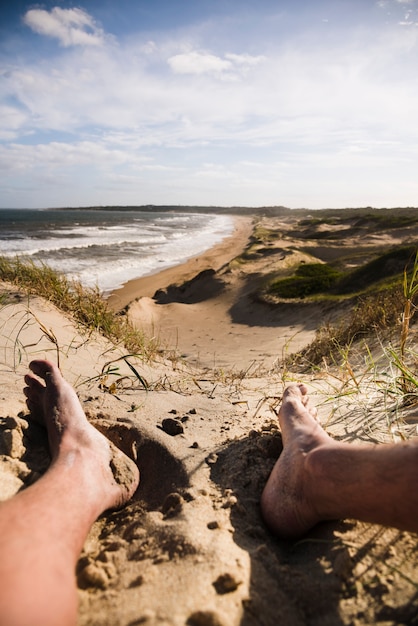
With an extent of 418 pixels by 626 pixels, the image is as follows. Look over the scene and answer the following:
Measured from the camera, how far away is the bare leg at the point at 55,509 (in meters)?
0.89

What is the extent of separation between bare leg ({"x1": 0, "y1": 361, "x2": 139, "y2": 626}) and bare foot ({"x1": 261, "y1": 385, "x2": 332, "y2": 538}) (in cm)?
60

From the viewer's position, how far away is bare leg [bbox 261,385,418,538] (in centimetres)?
114

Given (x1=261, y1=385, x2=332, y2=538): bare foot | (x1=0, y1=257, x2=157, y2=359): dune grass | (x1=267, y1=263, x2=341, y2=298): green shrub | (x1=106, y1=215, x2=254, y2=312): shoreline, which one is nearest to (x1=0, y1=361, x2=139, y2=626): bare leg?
(x1=261, y1=385, x2=332, y2=538): bare foot

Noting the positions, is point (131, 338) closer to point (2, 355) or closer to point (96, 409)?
point (2, 355)

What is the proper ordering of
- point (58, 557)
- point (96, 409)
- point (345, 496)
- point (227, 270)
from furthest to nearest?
point (227, 270)
point (96, 409)
point (345, 496)
point (58, 557)

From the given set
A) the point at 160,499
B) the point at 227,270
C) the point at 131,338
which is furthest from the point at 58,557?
the point at 227,270

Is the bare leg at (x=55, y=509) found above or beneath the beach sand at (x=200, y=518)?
above

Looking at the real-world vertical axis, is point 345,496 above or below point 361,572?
above

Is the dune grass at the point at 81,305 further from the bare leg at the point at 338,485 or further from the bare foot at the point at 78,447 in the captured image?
the bare leg at the point at 338,485

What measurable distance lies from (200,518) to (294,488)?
352 mm

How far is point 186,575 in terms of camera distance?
3.61 ft

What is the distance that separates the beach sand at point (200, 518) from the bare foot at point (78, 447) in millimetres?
76

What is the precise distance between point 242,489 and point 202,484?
17 centimetres

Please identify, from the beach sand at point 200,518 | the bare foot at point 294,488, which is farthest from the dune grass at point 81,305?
the bare foot at point 294,488
